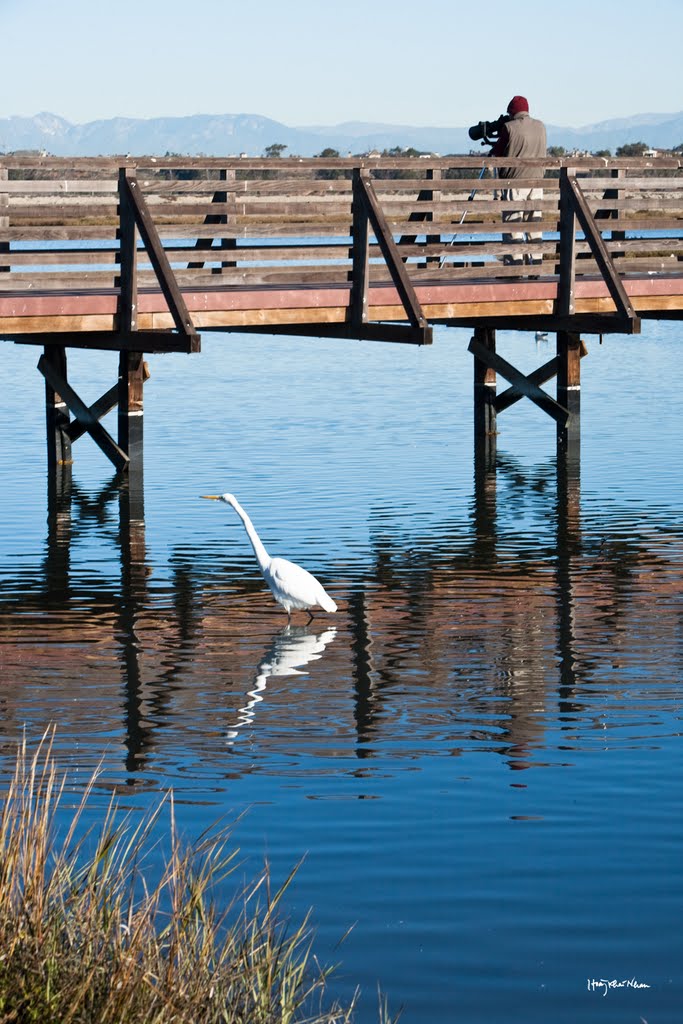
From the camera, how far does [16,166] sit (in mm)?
14078

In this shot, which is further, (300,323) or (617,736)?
(300,323)

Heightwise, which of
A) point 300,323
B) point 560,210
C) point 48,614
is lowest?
point 48,614

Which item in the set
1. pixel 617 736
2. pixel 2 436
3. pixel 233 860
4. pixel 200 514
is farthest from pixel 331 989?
pixel 2 436

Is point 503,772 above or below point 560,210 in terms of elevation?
below

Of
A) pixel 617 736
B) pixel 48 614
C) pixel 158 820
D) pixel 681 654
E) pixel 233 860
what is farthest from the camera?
pixel 48 614

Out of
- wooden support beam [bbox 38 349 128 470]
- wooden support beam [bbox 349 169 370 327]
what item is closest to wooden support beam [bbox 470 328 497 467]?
wooden support beam [bbox 38 349 128 470]

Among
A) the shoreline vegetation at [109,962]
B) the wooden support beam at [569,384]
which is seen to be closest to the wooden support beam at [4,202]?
the wooden support beam at [569,384]

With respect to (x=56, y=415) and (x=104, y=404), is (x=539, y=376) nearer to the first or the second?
(x=104, y=404)

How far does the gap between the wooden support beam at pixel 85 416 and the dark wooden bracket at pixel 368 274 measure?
149 inches

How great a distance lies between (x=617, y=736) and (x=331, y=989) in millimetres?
3386

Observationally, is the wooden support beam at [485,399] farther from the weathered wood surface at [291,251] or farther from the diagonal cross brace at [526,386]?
the weathered wood surface at [291,251]

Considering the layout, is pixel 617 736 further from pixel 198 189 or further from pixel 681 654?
pixel 198 189

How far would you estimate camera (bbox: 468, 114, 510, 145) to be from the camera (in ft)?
58.0

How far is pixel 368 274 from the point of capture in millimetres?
15539
